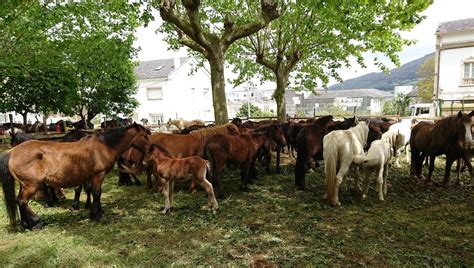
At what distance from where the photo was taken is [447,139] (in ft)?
19.6

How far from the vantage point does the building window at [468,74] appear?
80.8 ft

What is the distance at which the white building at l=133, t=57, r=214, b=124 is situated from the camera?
33.4 m

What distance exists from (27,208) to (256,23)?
7044mm

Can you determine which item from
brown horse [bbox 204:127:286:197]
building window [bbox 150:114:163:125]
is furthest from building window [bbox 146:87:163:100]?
brown horse [bbox 204:127:286:197]

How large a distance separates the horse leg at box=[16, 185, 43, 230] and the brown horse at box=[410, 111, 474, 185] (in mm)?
7762

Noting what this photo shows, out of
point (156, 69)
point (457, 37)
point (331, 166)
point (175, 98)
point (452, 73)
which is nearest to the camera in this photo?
point (331, 166)

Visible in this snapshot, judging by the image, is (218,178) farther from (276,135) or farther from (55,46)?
(55,46)

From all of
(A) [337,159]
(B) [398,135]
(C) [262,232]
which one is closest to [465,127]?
(B) [398,135]

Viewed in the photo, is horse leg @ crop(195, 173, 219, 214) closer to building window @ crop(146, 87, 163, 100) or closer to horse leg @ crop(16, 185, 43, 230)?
horse leg @ crop(16, 185, 43, 230)

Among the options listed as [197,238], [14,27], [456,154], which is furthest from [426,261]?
[14,27]

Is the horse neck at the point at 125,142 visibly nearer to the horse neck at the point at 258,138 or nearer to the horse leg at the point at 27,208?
the horse leg at the point at 27,208

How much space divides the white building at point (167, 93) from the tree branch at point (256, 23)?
81.7 feet

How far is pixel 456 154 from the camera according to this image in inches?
231

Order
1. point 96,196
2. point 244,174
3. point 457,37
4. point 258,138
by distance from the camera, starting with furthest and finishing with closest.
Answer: point 457,37
point 258,138
point 244,174
point 96,196
